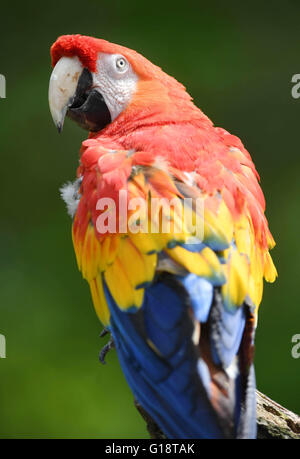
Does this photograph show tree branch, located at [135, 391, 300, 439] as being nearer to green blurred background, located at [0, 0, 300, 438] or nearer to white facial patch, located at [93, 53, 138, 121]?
white facial patch, located at [93, 53, 138, 121]

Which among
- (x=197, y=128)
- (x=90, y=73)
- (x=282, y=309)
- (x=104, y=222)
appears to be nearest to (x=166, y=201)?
(x=104, y=222)

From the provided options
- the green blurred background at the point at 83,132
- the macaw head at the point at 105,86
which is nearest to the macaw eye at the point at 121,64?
the macaw head at the point at 105,86

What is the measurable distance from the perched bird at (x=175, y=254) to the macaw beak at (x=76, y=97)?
51 mm

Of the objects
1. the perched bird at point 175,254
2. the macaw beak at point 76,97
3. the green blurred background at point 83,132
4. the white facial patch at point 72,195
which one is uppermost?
the green blurred background at point 83,132

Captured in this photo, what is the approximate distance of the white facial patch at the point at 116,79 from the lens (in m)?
1.20

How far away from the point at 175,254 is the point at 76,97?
1.71ft

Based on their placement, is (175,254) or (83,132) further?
(83,132)

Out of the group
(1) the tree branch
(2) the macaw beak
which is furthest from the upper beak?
(1) the tree branch

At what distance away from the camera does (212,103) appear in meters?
2.46

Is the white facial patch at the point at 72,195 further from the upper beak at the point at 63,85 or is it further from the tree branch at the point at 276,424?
the tree branch at the point at 276,424

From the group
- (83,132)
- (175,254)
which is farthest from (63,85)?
(83,132)

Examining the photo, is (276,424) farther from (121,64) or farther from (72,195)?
(121,64)

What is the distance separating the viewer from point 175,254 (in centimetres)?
88
